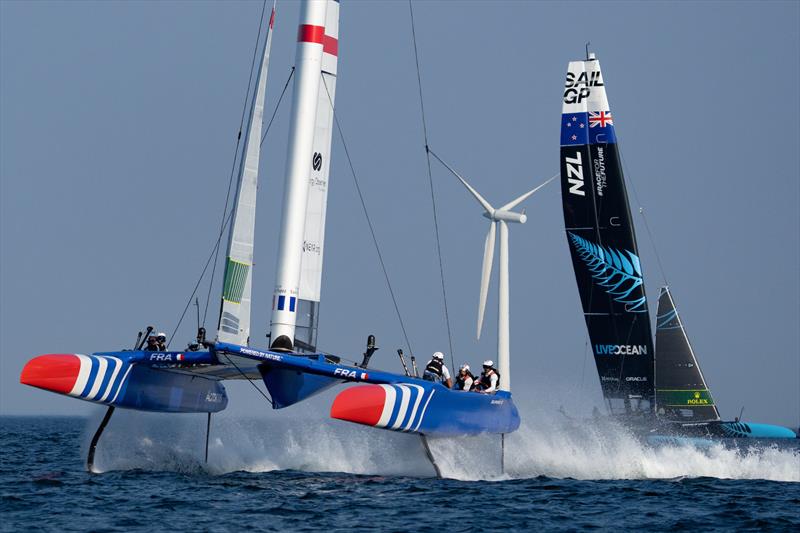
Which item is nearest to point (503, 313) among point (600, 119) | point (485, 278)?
point (485, 278)

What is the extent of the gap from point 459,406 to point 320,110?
18.6ft

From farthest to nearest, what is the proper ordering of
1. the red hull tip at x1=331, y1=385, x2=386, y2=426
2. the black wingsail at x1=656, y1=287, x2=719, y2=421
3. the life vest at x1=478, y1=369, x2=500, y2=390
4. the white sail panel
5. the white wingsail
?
the black wingsail at x1=656, y1=287, x2=719, y2=421 < the life vest at x1=478, y1=369, x2=500, y2=390 < the white sail panel < the white wingsail < the red hull tip at x1=331, y1=385, x2=386, y2=426

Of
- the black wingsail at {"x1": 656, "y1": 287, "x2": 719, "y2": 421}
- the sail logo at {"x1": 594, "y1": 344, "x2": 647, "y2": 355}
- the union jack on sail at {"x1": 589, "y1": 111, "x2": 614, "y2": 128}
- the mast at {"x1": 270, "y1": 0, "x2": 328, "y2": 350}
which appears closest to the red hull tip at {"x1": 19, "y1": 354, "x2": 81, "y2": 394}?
the mast at {"x1": 270, "y1": 0, "x2": 328, "y2": 350}

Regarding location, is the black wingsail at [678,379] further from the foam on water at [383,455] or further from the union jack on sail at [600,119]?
the foam on water at [383,455]

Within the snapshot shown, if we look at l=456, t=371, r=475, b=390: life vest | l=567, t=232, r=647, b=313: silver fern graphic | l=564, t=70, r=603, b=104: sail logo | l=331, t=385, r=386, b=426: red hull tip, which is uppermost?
l=564, t=70, r=603, b=104: sail logo

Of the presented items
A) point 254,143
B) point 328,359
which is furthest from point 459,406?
point 254,143

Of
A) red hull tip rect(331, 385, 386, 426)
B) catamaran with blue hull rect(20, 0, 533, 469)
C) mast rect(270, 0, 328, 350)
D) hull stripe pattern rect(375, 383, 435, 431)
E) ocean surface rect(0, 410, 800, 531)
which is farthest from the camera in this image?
mast rect(270, 0, 328, 350)

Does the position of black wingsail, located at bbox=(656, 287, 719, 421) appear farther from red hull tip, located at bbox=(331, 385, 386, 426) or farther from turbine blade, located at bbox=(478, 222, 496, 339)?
red hull tip, located at bbox=(331, 385, 386, 426)

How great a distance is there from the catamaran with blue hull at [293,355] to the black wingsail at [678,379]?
13.7 metres

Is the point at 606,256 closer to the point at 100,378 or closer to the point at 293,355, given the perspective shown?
the point at 293,355

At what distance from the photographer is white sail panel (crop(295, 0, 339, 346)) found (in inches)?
778

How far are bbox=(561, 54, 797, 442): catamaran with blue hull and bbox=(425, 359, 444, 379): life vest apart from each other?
12536 mm

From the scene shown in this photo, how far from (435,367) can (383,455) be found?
2.00 meters

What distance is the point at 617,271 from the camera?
31250mm
